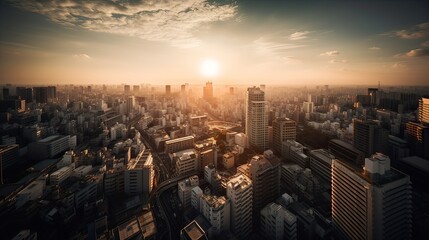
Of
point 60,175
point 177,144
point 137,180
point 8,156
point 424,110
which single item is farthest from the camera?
point 177,144

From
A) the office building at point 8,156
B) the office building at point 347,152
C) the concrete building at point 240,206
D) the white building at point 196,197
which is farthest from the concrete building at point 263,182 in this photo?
the office building at point 8,156

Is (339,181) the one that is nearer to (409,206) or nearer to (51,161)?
(409,206)

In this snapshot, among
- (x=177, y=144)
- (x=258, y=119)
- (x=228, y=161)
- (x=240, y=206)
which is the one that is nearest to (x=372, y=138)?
(x=258, y=119)

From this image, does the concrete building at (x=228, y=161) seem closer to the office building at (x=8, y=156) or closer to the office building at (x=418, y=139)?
the office building at (x=418, y=139)

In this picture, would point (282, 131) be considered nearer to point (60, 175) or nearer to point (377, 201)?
point (377, 201)

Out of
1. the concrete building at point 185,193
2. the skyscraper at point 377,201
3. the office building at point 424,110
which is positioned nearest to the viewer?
the skyscraper at point 377,201

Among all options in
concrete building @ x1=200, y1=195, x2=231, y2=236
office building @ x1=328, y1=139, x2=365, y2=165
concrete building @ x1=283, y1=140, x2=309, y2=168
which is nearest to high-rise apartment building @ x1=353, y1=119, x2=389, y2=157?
office building @ x1=328, y1=139, x2=365, y2=165

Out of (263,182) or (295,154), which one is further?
(295,154)
